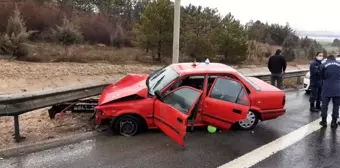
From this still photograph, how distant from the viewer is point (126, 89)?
711 centimetres

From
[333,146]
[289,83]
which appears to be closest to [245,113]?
[333,146]

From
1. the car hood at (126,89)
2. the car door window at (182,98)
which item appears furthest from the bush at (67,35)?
the car door window at (182,98)

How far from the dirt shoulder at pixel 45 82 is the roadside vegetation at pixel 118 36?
133 inches

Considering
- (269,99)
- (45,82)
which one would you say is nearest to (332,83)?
(269,99)

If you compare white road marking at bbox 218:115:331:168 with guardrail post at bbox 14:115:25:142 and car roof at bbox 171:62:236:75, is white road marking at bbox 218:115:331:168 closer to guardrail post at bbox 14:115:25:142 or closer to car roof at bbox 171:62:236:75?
car roof at bbox 171:62:236:75

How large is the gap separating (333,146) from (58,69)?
16.8 metres

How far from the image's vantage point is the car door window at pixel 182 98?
625 centimetres

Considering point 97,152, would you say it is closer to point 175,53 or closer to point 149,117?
point 149,117

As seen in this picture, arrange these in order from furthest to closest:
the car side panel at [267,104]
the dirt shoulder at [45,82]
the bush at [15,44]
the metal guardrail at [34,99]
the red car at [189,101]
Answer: the bush at [15,44] → the car side panel at [267,104] → the dirt shoulder at [45,82] → the red car at [189,101] → the metal guardrail at [34,99]

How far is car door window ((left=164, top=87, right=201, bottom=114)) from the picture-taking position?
6.25 m

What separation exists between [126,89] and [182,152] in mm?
1900

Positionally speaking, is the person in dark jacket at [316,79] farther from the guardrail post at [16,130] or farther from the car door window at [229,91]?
the guardrail post at [16,130]

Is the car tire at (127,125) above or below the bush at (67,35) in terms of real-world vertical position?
below

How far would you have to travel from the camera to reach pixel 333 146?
21.3 ft
